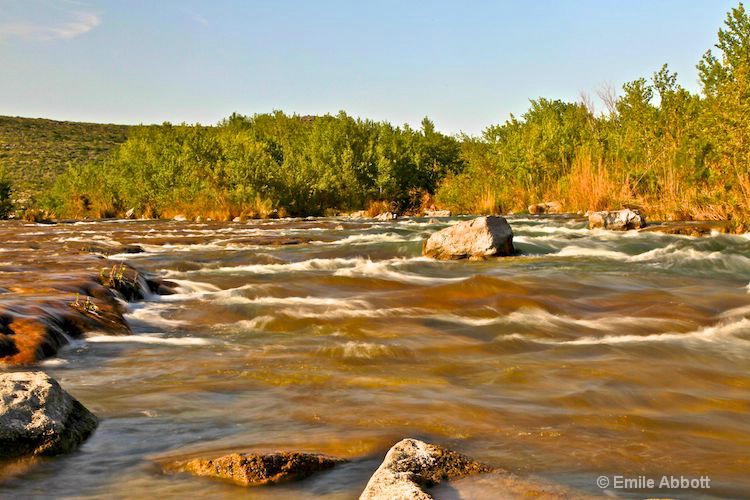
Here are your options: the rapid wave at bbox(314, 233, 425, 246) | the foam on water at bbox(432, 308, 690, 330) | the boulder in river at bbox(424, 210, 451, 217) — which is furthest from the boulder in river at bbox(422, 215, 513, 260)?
the boulder in river at bbox(424, 210, 451, 217)

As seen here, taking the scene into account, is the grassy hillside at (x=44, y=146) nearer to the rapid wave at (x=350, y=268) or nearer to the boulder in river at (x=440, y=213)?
the boulder in river at (x=440, y=213)

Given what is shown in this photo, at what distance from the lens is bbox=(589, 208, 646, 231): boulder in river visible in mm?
18688

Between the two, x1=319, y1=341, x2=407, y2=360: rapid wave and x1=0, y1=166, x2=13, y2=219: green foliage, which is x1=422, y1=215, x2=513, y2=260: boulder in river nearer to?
x1=319, y1=341, x2=407, y2=360: rapid wave

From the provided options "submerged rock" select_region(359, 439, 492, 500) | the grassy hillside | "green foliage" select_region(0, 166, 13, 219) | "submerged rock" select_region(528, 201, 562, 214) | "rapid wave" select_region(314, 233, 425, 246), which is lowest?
"submerged rock" select_region(359, 439, 492, 500)

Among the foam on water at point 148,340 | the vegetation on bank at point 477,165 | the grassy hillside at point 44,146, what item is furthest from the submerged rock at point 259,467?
the grassy hillside at point 44,146

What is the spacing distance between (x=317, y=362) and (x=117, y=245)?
12.2 meters

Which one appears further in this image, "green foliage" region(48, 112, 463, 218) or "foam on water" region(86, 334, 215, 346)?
"green foliage" region(48, 112, 463, 218)

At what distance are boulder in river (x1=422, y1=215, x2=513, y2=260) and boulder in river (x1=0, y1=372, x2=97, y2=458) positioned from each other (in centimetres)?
1066

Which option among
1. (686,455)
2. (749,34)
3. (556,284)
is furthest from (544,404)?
(749,34)

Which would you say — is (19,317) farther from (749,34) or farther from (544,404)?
(749,34)

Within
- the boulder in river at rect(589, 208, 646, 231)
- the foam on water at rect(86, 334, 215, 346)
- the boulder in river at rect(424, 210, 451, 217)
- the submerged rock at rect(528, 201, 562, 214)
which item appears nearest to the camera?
the foam on water at rect(86, 334, 215, 346)

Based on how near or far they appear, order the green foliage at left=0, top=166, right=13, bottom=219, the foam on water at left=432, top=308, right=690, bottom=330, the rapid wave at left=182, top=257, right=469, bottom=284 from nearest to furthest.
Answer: the foam on water at left=432, top=308, right=690, bottom=330
the rapid wave at left=182, top=257, right=469, bottom=284
the green foliage at left=0, top=166, right=13, bottom=219

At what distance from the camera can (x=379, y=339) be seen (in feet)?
23.7

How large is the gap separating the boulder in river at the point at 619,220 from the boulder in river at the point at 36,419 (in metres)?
16.7
